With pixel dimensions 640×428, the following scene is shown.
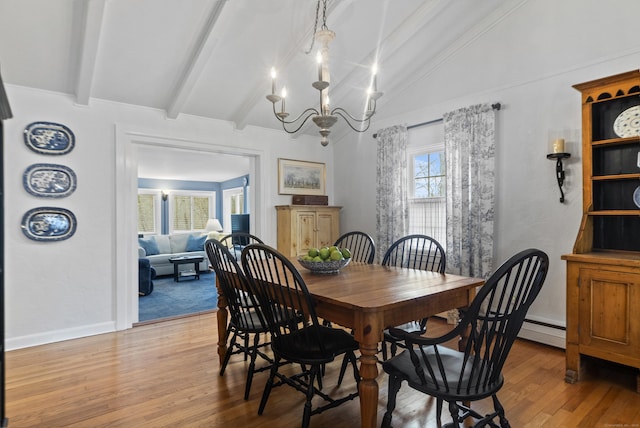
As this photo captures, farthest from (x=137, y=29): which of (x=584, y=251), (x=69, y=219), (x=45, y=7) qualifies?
(x=584, y=251)

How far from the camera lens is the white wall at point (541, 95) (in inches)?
115

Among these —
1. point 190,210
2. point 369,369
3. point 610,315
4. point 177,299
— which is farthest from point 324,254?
point 190,210

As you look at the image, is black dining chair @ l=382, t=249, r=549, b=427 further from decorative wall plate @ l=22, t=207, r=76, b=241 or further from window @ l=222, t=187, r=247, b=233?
window @ l=222, t=187, r=247, b=233

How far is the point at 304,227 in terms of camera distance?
4.67 m

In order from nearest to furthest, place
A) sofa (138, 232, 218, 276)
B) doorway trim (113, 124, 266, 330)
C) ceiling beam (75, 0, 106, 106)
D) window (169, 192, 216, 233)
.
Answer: ceiling beam (75, 0, 106, 106) < doorway trim (113, 124, 266, 330) < sofa (138, 232, 218, 276) < window (169, 192, 216, 233)

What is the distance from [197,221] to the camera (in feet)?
31.7

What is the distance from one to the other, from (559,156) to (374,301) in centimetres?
233

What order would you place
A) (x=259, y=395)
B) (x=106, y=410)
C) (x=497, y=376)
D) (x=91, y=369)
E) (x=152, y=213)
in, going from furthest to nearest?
(x=152, y=213)
(x=91, y=369)
(x=259, y=395)
(x=106, y=410)
(x=497, y=376)

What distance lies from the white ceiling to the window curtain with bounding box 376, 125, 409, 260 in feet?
2.05

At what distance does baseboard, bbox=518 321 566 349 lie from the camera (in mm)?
3119

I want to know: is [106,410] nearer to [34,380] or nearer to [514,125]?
[34,380]

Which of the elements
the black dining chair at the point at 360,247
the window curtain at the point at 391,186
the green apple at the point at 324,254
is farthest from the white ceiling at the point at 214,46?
the green apple at the point at 324,254

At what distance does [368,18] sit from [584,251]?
8.61 ft

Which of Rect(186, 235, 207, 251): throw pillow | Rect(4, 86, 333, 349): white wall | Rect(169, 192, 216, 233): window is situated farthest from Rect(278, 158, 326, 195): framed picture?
→ Rect(169, 192, 216, 233): window
